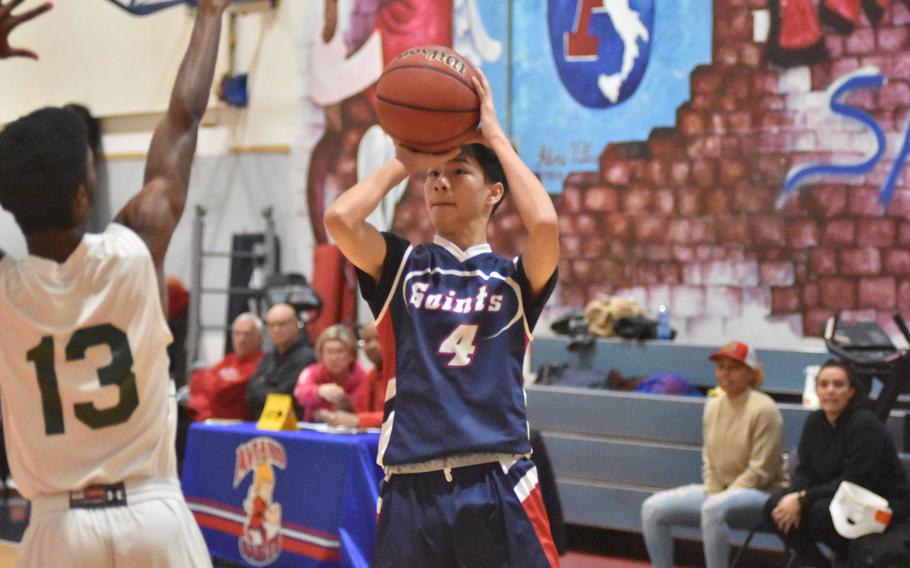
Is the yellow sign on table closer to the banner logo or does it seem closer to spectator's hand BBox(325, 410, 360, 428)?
the banner logo

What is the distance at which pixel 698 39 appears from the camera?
28.5ft

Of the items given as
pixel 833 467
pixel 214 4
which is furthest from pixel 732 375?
pixel 214 4

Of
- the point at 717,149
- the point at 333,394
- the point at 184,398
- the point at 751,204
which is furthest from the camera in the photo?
the point at 717,149

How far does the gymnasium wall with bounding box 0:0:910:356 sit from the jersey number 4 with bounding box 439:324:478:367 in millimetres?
5968

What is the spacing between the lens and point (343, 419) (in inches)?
237

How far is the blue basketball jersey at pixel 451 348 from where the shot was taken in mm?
2615

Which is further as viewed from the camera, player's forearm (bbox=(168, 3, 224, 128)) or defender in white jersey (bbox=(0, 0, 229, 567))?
player's forearm (bbox=(168, 3, 224, 128))

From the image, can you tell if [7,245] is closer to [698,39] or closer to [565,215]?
[565,215]

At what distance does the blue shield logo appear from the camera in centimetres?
895

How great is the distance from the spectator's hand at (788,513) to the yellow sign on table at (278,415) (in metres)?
2.62

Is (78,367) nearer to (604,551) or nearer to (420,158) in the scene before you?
(420,158)

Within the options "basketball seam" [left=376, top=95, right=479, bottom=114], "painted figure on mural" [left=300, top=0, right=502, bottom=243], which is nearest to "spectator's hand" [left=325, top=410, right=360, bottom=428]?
"basketball seam" [left=376, top=95, right=479, bottom=114]

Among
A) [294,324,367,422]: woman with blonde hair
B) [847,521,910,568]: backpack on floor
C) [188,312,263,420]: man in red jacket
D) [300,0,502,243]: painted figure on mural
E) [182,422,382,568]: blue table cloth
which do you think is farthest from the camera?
[300,0,502,243]: painted figure on mural

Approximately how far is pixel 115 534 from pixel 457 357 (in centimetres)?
89
